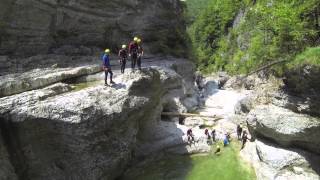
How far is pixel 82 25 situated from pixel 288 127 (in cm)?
2331

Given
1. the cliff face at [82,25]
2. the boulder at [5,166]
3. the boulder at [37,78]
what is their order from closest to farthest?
the boulder at [5,166] → the boulder at [37,78] → the cliff face at [82,25]

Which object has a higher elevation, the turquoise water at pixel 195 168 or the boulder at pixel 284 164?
the boulder at pixel 284 164

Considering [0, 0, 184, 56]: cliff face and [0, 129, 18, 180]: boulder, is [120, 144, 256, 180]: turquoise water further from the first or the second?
[0, 0, 184, 56]: cliff face

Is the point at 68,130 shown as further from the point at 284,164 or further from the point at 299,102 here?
the point at 299,102

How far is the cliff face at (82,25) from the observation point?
33906 mm

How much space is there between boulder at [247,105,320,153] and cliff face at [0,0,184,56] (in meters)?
19.8

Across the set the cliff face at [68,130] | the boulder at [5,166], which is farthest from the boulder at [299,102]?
→ the boulder at [5,166]

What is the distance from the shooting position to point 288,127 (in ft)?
80.1

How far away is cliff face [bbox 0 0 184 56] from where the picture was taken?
111ft

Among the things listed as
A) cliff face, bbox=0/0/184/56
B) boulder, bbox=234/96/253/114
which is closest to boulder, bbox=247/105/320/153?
boulder, bbox=234/96/253/114

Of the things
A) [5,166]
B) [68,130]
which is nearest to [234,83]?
[68,130]

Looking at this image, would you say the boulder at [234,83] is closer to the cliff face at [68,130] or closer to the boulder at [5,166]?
the cliff face at [68,130]

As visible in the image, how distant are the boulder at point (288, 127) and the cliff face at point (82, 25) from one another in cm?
1984

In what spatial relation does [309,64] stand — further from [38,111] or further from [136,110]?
[38,111]
